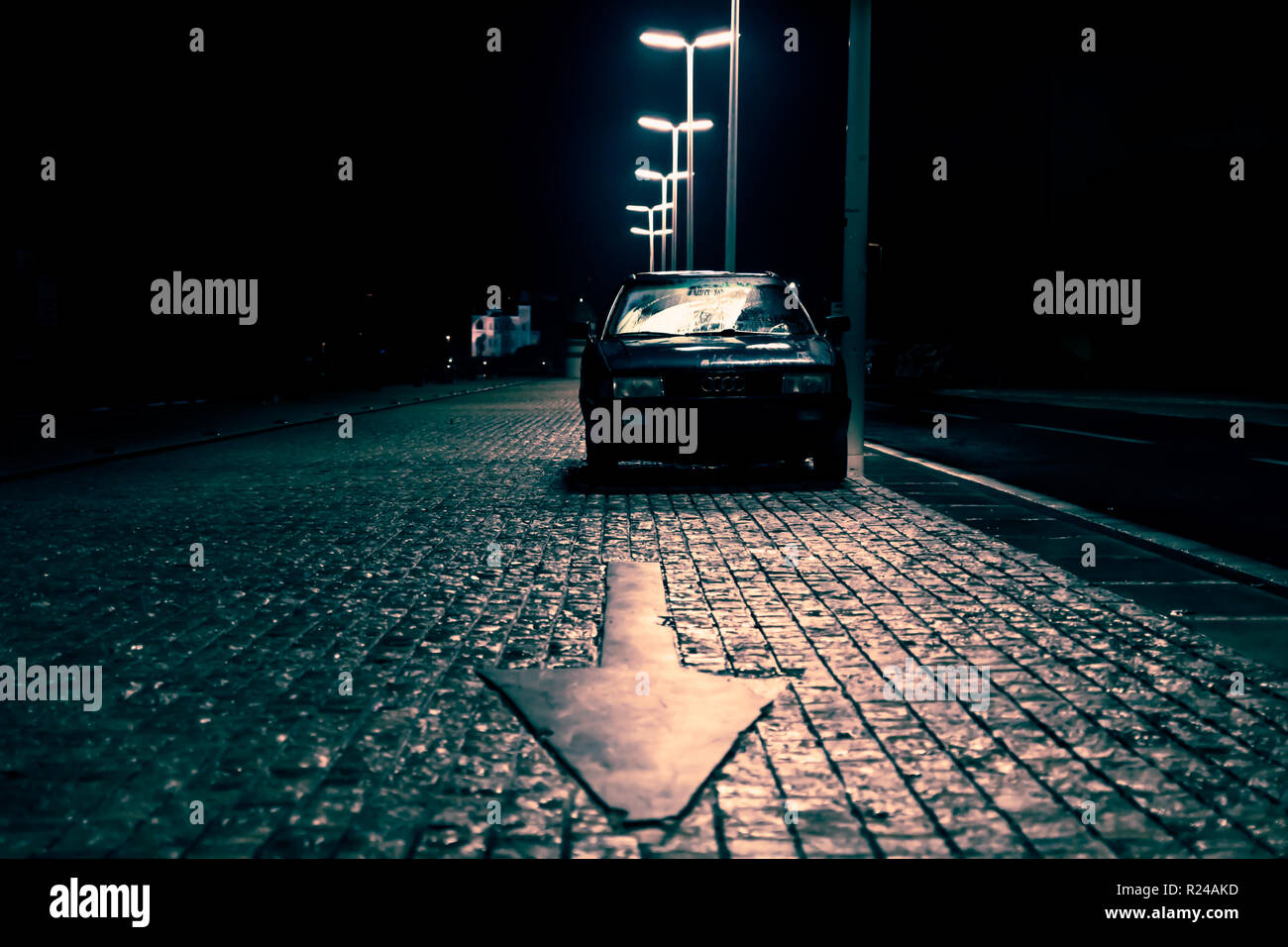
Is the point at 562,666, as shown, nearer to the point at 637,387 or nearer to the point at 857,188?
the point at 637,387

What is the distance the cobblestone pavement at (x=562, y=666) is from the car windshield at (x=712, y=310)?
9.93 ft

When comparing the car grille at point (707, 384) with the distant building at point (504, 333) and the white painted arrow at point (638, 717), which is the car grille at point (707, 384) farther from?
the distant building at point (504, 333)

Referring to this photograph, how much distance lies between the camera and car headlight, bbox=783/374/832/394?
1120cm

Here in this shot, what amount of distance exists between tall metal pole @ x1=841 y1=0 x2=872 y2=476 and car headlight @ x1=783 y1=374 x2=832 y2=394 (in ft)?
5.96

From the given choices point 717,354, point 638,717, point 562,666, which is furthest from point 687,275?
point 638,717

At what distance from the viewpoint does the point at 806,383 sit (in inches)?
442

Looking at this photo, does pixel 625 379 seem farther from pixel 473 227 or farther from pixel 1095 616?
pixel 473 227

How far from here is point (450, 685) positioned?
4852mm

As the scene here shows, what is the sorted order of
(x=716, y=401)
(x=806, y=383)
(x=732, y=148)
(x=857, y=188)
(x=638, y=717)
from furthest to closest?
(x=732, y=148), (x=857, y=188), (x=806, y=383), (x=716, y=401), (x=638, y=717)

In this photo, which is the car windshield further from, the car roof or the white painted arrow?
the white painted arrow

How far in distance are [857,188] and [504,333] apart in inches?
4848

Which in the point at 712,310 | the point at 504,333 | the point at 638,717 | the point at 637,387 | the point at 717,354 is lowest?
the point at 638,717

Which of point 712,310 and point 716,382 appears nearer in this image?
point 716,382

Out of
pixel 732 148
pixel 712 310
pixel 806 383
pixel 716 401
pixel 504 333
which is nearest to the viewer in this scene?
pixel 716 401
